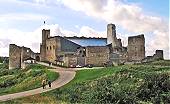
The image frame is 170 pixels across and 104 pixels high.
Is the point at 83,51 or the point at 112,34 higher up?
the point at 112,34

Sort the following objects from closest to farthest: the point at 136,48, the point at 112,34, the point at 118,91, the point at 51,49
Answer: the point at 118,91, the point at 136,48, the point at 112,34, the point at 51,49

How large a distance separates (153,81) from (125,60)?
3988 centimetres

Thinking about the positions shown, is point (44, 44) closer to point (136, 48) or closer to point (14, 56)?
point (14, 56)

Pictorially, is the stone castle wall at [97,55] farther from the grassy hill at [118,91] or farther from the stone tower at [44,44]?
the grassy hill at [118,91]

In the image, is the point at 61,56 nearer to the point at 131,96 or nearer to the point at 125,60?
the point at 125,60

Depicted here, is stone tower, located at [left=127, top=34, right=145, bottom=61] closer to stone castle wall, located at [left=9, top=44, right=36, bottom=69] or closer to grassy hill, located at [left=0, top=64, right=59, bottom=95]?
stone castle wall, located at [left=9, top=44, right=36, bottom=69]

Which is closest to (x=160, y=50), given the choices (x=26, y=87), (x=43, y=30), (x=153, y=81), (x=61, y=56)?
(x=61, y=56)

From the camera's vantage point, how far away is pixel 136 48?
7719 cm

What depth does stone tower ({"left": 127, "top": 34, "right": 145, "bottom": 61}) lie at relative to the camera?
77.0m

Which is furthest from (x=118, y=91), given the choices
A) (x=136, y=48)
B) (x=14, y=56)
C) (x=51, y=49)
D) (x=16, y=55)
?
(x=14, y=56)

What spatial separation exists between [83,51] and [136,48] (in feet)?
33.3

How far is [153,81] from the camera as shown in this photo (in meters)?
38.0

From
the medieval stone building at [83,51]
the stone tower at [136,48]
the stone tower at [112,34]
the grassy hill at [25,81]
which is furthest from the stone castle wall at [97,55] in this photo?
the grassy hill at [25,81]

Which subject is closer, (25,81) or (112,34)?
(25,81)
